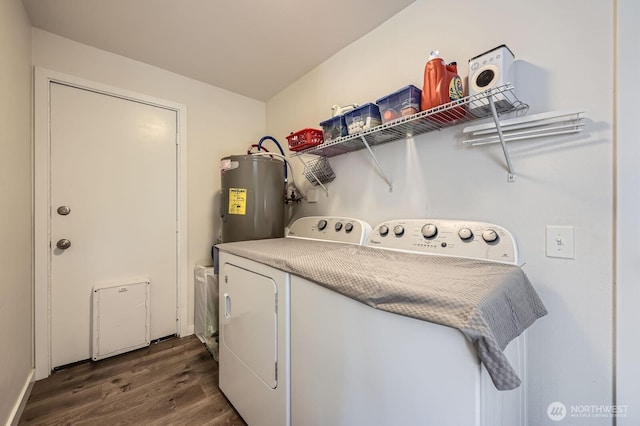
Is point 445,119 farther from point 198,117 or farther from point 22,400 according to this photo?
point 22,400

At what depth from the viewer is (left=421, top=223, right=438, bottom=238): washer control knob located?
120cm

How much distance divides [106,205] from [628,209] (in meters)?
2.95

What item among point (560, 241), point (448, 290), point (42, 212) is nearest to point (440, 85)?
point (560, 241)

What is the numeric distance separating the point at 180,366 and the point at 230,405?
619 mm

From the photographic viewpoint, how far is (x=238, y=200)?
1930mm

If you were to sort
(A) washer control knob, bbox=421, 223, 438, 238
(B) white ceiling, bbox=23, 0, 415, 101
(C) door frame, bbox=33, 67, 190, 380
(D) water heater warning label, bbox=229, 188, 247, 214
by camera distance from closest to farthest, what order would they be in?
(A) washer control knob, bbox=421, 223, 438, 238 < (B) white ceiling, bbox=23, 0, 415, 101 < (C) door frame, bbox=33, 67, 190, 380 < (D) water heater warning label, bbox=229, 188, 247, 214

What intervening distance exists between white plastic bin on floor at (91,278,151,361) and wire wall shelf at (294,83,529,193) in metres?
1.83

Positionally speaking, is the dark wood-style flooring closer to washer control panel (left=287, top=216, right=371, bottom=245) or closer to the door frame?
the door frame

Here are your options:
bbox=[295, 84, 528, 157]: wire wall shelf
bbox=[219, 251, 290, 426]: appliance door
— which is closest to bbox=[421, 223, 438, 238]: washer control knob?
bbox=[295, 84, 528, 157]: wire wall shelf

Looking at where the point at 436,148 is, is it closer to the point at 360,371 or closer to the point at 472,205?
the point at 472,205

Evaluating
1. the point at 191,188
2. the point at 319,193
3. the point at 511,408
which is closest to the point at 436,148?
the point at 319,193

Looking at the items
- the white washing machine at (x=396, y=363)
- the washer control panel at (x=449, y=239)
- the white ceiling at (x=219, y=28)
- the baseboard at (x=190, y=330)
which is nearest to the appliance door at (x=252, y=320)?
the white washing machine at (x=396, y=363)

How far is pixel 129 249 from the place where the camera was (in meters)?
2.07

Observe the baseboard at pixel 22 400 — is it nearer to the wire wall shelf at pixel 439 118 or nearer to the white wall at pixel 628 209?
the wire wall shelf at pixel 439 118
